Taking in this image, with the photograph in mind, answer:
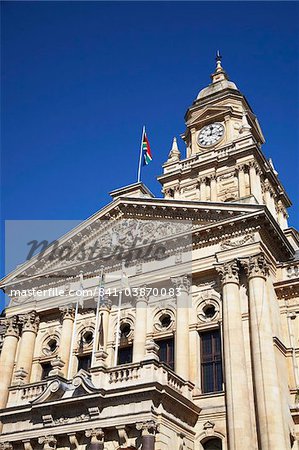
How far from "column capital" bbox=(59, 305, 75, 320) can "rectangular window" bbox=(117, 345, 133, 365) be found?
170 inches

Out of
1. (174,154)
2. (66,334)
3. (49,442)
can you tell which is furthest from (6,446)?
(174,154)

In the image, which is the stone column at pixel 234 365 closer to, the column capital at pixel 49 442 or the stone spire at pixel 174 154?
the column capital at pixel 49 442

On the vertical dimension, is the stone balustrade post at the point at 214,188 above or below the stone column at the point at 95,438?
above

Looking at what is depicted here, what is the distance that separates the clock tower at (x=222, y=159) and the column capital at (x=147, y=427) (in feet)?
61.5

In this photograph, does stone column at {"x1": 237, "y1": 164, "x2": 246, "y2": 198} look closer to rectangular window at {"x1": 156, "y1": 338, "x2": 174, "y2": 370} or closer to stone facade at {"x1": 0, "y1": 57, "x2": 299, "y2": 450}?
stone facade at {"x1": 0, "y1": 57, "x2": 299, "y2": 450}

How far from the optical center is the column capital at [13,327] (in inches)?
1363

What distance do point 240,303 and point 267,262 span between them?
9.11 feet

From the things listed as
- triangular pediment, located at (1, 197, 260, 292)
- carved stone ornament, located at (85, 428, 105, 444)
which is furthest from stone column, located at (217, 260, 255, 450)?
carved stone ornament, located at (85, 428, 105, 444)

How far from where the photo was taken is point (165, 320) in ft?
98.2

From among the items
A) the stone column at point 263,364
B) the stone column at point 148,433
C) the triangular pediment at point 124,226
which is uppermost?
the triangular pediment at point 124,226

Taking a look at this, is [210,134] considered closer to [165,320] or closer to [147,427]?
[165,320]

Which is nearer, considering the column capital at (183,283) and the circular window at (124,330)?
the column capital at (183,283)

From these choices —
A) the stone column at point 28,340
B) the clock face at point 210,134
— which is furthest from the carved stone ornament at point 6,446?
the clock face at point 210,134

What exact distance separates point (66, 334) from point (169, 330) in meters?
6.95
